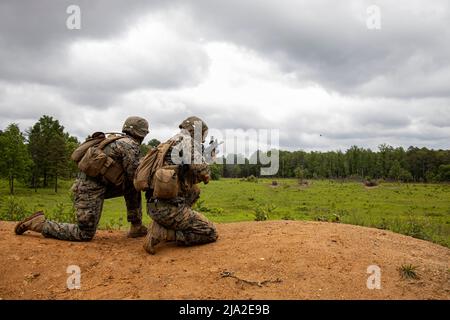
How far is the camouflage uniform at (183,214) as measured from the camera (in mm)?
6379

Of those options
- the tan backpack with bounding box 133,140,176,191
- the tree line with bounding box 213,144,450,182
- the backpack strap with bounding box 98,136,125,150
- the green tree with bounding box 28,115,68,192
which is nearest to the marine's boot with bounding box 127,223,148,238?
the tan backpack with bounding box 133,140,176,191

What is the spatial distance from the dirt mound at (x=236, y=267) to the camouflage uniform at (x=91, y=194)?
0.26 m

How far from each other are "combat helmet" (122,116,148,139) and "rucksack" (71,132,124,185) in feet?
0.84

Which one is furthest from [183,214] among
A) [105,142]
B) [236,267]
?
[105,142]

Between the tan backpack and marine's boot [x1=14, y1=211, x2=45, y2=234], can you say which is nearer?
the tan backpack

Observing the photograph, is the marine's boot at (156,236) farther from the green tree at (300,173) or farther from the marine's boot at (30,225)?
the green tree at (300,173)

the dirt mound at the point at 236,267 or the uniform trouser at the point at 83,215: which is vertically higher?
the uniform trouser at the point at 83,215

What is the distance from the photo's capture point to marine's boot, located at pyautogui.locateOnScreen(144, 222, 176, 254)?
6.28 metres

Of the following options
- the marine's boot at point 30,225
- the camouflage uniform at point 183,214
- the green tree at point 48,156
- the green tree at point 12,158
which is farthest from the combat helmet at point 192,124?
the green tree at point 48,156

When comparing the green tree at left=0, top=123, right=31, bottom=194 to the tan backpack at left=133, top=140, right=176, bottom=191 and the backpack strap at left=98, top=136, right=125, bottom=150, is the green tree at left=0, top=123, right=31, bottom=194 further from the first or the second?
the tan backpack at left=133, top=140, right=176, bottom=191
